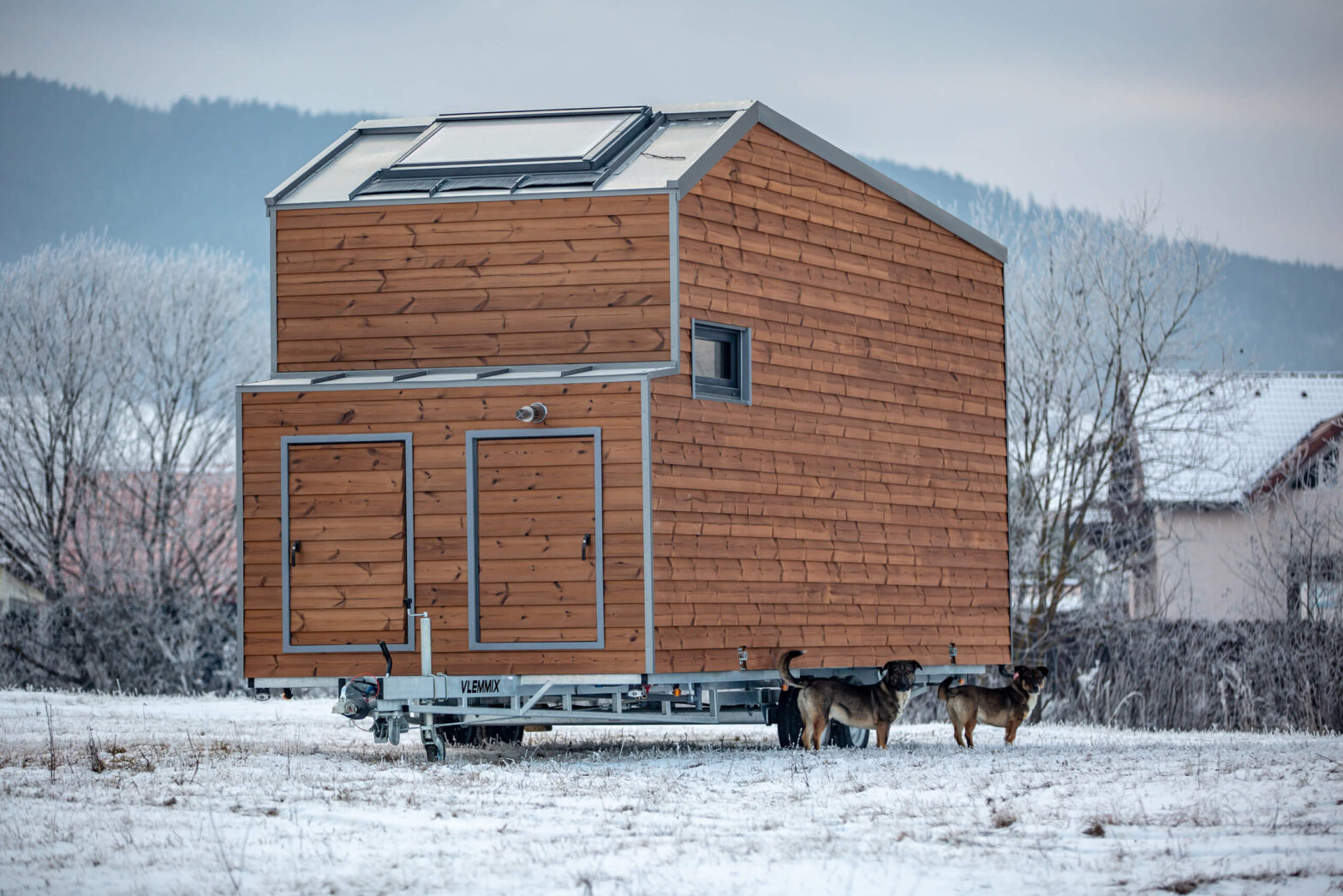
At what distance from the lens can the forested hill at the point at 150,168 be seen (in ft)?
353

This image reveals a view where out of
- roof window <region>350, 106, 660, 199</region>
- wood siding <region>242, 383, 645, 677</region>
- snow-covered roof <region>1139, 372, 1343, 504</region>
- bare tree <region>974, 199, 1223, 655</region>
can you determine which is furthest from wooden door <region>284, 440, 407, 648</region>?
snow-covered roof <region>1139, 372, 1343, 504</region>

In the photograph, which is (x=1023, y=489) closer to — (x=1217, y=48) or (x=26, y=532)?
(x=26, y=532)

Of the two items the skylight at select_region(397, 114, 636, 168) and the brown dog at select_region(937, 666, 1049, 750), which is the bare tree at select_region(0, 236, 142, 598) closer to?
the skylight at select_region(397, 114, 636, 168)

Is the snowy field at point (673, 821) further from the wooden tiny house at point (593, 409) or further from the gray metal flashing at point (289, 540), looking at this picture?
the wooden tiny house at point (593, 409)

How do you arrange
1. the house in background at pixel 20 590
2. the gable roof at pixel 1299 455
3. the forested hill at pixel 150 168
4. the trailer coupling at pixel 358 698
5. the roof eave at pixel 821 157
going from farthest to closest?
1. the forested hill at pixel 150 168
2. the house in background at pixel 20 590
3. the gable roof at pixel 1299 455
4. the roof eave at pixel 821 157
5. the trailer coupling at pixel 358 698

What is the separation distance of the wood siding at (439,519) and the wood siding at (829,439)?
293 mm

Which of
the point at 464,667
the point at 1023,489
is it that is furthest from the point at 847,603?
the point at 1023,489

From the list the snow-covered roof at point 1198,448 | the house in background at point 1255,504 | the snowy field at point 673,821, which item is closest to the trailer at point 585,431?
the snowy field at point 673,821

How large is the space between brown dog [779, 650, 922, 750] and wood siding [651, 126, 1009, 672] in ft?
1.34

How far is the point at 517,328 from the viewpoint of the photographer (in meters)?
13.3

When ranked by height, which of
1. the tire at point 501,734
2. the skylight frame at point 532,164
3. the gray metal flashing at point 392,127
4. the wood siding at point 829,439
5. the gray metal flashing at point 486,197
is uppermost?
the gray metal flashing at point 392,127

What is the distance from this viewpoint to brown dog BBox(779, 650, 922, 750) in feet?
43.5

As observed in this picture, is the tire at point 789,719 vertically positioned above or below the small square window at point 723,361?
below

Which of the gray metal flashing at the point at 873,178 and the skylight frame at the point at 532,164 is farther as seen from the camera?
the gray metal flashing at the point at 873,178
